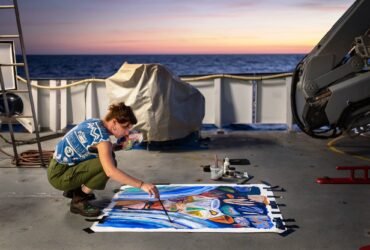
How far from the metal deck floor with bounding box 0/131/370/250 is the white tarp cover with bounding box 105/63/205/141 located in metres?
0.38

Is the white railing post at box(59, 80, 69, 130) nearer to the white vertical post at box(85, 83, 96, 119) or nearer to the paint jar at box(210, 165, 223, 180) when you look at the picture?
the white vertical post at box(85, 83, 96, 119)

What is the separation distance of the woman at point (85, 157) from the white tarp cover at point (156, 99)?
8.52ft

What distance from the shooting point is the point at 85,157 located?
4402 millimetres

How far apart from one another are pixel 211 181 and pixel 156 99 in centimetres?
200

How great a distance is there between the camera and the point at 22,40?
233 inches

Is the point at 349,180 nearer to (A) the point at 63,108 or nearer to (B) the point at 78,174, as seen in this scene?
(B) the point at 78,174

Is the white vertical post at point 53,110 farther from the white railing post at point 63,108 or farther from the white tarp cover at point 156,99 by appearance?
the white tarp cover at point 156,99

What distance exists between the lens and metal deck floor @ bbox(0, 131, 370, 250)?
3.84m

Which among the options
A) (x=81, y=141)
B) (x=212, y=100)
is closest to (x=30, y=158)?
(x=81, y=141)

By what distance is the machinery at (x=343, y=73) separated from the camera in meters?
5.61

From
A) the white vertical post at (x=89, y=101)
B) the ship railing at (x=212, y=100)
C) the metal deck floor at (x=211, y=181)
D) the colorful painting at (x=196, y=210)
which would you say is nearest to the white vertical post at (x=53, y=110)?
the ship railing at (x=212, y=100)

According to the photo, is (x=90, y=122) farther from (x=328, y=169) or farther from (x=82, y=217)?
(x=328, y=169)

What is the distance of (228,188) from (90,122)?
189cm

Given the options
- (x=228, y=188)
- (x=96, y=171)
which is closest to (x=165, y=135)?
(x=228, y=188)
